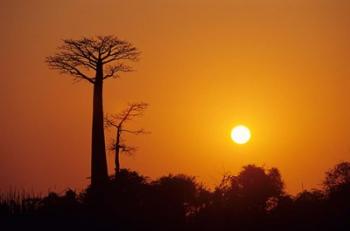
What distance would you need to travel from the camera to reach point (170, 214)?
701 inches

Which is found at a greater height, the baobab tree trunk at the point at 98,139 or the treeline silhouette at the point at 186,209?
the baobab tree trunk at the point at 98,139

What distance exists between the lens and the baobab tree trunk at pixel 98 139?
29.9 meters

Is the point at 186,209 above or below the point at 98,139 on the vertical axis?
below

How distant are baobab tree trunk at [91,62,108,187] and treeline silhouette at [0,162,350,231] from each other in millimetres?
9116

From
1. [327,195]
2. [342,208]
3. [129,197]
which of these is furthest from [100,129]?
[342,208]

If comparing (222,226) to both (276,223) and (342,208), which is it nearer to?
(276,223)

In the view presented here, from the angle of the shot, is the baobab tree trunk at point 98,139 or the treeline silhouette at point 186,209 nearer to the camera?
the treeline silhouette at point 186,209

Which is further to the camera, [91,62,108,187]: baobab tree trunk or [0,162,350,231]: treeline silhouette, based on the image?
[91,62,108,187]: baobab tree trunk

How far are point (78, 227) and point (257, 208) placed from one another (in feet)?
14.3

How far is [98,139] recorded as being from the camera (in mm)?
31609

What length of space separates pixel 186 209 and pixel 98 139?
13655 mm

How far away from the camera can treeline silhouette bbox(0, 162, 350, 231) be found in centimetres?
1655

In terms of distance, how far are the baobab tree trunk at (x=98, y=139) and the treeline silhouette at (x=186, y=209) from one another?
9.12 meters

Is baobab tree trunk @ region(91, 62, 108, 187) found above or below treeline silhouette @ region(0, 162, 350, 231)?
above
